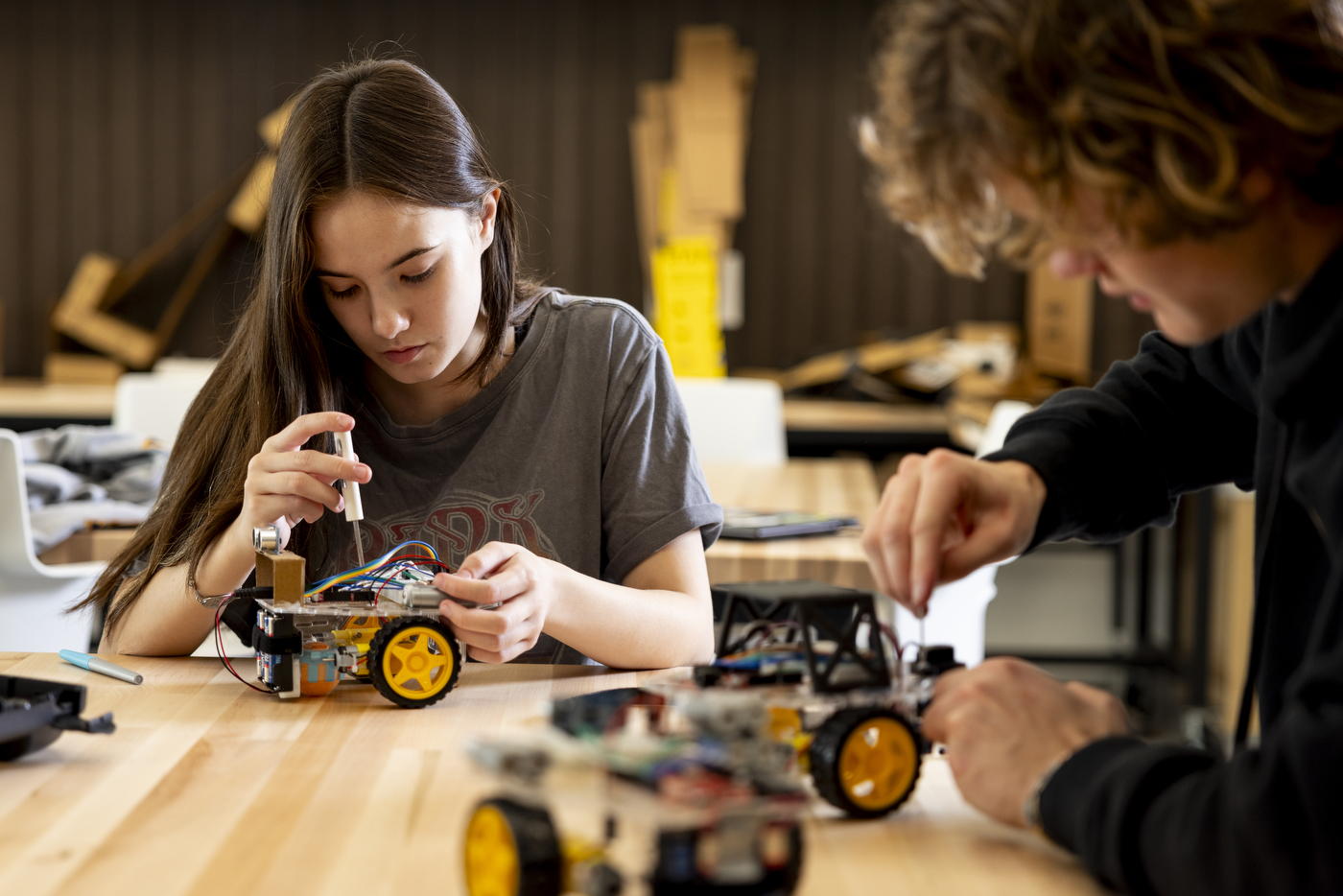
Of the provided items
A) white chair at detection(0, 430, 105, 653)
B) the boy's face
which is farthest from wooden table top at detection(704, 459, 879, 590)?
white chair at detection(0, 430, 105, 653)

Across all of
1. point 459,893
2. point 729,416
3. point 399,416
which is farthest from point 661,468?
point 729,416

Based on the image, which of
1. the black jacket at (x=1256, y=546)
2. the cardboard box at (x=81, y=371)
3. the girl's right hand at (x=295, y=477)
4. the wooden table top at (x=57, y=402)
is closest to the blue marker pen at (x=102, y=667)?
the girl's right hand at (x=295, y=477)

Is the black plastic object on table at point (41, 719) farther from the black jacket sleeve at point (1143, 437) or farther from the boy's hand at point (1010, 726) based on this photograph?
the black jacket sleeve at point (1143, 437)

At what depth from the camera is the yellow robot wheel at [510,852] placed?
0.53 meters

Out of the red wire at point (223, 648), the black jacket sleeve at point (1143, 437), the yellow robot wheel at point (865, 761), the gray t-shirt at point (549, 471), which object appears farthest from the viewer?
the gray t-shirt at point (549, 471)

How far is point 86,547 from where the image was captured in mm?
1939

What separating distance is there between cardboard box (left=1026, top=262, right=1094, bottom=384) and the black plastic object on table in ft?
10.5

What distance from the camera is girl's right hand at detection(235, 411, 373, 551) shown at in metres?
0.99

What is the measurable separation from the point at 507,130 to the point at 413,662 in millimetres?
3154

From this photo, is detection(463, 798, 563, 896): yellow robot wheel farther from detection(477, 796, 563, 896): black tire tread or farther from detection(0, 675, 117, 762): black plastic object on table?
detection(0, 675, 117, 762): black plastic object on table

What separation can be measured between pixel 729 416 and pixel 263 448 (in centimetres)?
182

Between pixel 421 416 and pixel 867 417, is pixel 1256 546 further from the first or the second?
pixel 867 417

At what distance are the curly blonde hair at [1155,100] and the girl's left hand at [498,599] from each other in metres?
0.49

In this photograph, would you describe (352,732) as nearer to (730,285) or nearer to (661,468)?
(661,468)
